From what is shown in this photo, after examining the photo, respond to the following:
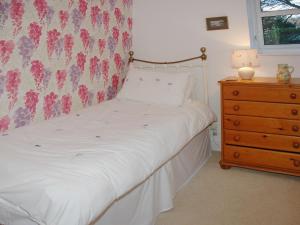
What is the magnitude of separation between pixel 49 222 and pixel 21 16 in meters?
1.68

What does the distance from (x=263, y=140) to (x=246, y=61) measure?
700 millimetres

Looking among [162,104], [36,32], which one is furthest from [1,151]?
[162,104]

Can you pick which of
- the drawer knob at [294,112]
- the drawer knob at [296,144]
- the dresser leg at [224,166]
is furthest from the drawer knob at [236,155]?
the drawer knob at [294,112]

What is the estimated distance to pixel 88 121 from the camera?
8.51ft

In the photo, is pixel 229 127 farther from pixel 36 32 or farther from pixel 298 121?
pixel 36 32

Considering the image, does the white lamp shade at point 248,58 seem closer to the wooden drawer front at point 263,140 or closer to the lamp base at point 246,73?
the lamp base at point 246,73

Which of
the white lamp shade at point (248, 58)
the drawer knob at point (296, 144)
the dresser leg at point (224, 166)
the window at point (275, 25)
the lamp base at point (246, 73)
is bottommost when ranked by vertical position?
the dresser leg at point (224, 166)

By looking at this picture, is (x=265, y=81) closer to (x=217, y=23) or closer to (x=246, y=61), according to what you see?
(x=246, y=61)

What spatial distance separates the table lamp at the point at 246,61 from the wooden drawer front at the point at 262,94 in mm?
160

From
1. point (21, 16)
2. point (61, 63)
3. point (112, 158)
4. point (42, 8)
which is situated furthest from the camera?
point (61, 63)

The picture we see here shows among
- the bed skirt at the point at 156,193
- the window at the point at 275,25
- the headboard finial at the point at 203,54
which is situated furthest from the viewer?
the headboard finial at the point at 203,54

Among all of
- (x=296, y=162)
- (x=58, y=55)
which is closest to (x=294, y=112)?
(x=296, y=162)

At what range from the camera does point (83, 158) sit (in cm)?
179

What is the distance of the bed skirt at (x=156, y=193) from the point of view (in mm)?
1949
